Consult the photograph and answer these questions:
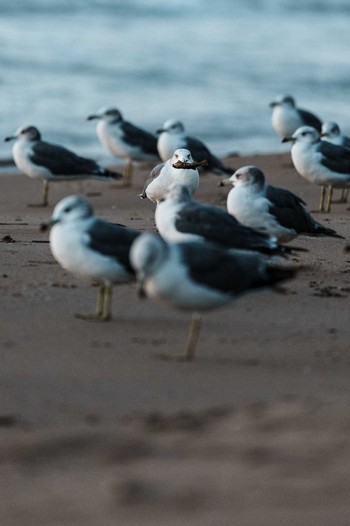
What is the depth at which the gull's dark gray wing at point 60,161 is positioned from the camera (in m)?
14.4

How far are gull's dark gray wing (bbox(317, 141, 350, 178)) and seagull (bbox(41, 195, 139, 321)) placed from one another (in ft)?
19.8

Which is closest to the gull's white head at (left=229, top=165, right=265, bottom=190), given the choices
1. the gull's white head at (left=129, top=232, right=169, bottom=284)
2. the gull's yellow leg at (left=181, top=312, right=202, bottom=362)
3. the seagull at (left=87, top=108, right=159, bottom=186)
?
the gull's yellow leg at (left=181, top=312, right=202, bottom=362)

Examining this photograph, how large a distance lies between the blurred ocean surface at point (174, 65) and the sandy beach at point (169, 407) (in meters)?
9.79

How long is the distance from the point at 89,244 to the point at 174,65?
65.8 ft

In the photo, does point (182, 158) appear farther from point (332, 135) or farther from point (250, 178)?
point (332, 135)

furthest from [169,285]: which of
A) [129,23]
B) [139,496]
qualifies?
[129,23]

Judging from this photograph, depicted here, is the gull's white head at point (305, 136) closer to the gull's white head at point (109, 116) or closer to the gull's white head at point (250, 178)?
the gull's white head at point (109, 116)

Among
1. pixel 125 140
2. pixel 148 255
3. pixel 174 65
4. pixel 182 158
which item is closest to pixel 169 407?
pixel 148 255

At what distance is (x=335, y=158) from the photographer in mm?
13609

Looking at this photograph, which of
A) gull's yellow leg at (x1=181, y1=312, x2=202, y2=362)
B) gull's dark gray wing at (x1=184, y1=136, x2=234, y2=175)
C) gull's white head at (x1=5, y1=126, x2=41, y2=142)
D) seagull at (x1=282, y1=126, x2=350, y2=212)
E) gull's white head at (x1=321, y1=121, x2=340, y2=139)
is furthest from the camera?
gull's white head at (x1=321, y1=121, x2=340, y2=139)

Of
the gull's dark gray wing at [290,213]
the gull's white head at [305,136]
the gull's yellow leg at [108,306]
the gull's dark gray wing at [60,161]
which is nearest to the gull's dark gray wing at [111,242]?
the gull's yellow leg at [108,306]

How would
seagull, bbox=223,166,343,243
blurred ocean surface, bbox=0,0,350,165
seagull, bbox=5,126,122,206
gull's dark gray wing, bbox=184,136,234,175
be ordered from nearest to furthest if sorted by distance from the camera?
seagull, bbox=223,166,343,243 < seagull, bbox=5,126,122,206 < gull's dark gray wing, bbox=184,136,234,175 < blurred ocean surface, bbox=0,0,350,165

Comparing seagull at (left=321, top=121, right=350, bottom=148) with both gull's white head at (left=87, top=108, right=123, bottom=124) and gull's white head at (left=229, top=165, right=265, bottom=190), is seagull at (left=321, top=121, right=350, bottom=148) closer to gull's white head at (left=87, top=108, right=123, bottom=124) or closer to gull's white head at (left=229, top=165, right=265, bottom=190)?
gull's white head at (left=87, top=108, right=123, bottom=124)

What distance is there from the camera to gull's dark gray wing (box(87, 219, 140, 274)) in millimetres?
7590
